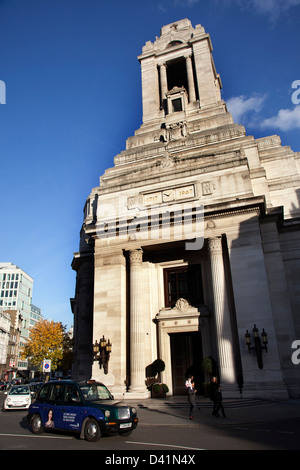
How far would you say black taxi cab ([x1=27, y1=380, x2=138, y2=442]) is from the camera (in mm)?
9930

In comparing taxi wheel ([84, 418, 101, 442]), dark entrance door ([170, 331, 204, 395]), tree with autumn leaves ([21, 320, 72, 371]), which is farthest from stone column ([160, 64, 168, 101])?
tree with autumn leaves ([21, 320, 72, 371])

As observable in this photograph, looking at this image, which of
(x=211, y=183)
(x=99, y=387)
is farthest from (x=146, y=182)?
(x=99, y=387)

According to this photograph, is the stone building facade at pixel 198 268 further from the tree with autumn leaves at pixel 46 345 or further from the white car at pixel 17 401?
the tree with autumn leaves at pixel 46 345

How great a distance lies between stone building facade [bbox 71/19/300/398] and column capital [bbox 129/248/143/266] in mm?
73

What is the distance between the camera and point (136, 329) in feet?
72.0

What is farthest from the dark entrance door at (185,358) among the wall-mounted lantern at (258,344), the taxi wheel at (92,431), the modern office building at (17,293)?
the modern office building at (17,293)

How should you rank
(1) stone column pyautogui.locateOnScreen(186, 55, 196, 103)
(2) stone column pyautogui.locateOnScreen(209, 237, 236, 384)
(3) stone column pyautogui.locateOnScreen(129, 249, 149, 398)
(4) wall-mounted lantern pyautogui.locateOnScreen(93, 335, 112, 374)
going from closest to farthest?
(2) stone column pyautogui.locateOnScreen(209, 237, 236, 384)
(3) stone column pyautogui.locateOnScreen(129, 249, 149, 398)
(4) wall-mounted lantern pyautogui.locateOnScreen(93, 335, 112, 374)
(1) stone column pyautogui.locateOnScreen(186, 55, 196, 103)

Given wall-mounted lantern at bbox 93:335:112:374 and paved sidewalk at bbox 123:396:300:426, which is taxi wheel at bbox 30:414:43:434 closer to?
paved sidewalk at bbox 123:396:300:426

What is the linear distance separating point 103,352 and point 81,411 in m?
11.7

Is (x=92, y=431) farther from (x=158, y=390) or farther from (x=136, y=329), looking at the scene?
(x=136, y=329)
